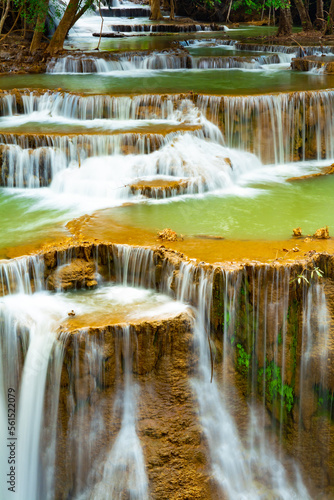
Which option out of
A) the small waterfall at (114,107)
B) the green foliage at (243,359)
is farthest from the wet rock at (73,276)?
the small waterfall at (114,107)

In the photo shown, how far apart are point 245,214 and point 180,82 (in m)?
6.60

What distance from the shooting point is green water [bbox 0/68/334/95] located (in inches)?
504

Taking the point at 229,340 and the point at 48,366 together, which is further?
the point at 229,340

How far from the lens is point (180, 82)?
1413 cm

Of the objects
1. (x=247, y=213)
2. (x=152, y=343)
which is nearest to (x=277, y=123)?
(x=247, y=213)

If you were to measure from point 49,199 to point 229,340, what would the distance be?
13.8ft

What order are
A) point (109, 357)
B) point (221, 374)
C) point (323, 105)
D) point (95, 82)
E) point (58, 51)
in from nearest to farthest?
point (109, 357)
point (221, 374)
point (323, 105)
point (95, 82)
point (58, 51)

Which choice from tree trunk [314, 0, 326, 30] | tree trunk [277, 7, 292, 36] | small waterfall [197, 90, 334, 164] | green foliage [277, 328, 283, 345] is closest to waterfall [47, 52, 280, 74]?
tree trunk [277, 7, 292, 36]

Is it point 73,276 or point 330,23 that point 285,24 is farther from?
point 73,276

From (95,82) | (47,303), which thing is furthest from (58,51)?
(47,303)

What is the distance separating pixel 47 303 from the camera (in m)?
6.57

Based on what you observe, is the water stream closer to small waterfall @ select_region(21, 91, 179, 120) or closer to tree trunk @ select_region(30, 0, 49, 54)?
small waterfall @ select_region(21, 91, 179, 120)

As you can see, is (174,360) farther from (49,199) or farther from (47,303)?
(49,199)

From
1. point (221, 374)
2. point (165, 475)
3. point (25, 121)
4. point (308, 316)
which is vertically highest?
point (25, 121)
